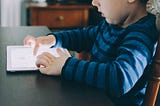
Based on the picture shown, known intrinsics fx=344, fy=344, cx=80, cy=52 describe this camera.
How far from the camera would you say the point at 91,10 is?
2.68 meters

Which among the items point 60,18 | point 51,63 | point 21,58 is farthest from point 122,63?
point 60,18

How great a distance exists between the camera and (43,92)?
0.76 meters

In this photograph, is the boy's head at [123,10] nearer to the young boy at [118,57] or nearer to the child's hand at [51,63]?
the young boy at [118,57]

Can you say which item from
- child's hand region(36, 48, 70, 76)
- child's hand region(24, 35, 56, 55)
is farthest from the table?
child's hand region(24, 35, 56, 55)

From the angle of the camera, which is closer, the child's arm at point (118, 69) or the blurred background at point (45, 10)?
the child's arm at point (118, 69)

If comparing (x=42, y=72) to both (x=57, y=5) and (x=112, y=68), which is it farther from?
(x=57, y=5)

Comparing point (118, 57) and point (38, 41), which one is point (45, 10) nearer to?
point (38, 41)

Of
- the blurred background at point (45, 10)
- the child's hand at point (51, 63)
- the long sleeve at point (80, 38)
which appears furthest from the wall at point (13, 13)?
the child's hand at point (51, 63)

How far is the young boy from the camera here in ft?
2.70

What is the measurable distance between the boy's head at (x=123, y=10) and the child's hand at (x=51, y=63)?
7.6 inches

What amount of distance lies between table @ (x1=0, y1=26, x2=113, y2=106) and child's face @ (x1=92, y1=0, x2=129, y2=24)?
0.25m

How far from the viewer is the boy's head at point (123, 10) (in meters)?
0.95

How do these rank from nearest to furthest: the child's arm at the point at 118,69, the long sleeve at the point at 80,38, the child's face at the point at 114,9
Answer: the child's arm at the point at 118,69, the child's face at the point at 114,9, the long sleeve at the point at 80,38

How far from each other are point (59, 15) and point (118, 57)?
174 cm
